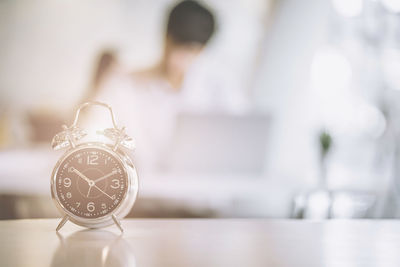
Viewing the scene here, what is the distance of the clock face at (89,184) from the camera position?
75 cm

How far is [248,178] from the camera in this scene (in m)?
2.46

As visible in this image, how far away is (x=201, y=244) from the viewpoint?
66cm

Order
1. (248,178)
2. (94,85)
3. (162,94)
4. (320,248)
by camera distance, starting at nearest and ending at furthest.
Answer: (320,248)
(248,178)
(162,94)
(94,85)

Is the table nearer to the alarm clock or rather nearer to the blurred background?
the alarm clock

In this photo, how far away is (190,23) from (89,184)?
3649 mm

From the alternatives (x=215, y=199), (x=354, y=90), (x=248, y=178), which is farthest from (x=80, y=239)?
(x=354, y=90)

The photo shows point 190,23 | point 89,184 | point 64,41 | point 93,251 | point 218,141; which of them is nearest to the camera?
point 93,251

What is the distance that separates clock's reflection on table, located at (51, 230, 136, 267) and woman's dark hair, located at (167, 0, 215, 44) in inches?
141

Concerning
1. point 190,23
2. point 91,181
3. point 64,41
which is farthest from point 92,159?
point 64,41

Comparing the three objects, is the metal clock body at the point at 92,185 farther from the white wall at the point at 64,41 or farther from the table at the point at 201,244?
the white wall at the point at 64,41

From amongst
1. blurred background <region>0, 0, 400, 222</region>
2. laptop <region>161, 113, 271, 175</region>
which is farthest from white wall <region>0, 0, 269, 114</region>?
laptop <region>161, 113, 271, 175</region>

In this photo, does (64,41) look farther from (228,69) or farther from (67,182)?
(67,182)

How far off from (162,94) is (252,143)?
1968 mm

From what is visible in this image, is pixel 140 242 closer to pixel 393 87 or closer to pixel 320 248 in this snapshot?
pixel 320 248
